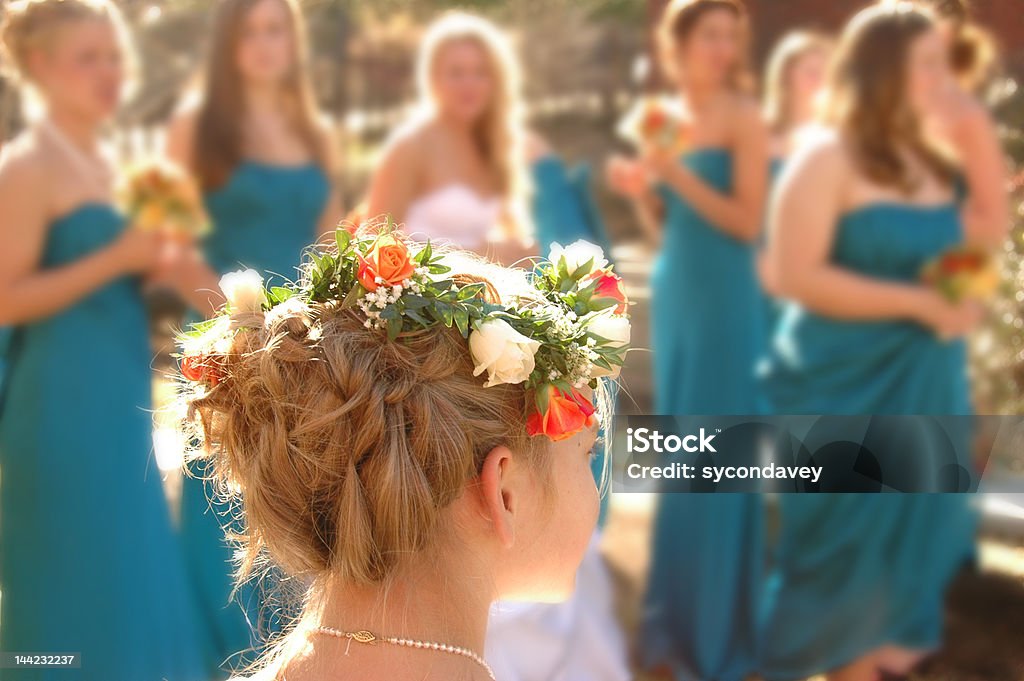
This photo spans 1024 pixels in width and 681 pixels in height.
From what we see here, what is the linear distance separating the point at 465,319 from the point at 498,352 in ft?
0.19

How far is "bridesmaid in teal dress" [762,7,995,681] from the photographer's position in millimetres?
2625

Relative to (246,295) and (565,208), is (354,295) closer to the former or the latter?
(246,295)

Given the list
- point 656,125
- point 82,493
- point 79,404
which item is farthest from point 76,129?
point 656,125

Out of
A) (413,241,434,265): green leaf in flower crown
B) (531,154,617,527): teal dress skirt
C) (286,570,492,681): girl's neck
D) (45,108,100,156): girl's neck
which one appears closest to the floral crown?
(413,241,434,265): green leaf in flower crown

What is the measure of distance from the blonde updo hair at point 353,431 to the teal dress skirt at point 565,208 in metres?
1.53

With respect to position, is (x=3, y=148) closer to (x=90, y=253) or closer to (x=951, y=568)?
(x=90, y=253)

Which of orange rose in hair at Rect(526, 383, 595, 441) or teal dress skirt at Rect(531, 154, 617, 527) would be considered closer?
orange rose in hair at Rect(526, 383, 595, 441)

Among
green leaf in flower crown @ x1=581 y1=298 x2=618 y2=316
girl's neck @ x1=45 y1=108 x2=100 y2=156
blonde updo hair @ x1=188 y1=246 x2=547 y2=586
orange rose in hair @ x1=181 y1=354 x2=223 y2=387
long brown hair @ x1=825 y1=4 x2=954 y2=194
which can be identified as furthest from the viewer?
girl's neck @ x1=45 y1=108 x2=100 y2=156

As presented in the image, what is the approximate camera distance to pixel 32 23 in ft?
8.64

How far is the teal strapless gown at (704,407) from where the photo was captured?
2.71 m

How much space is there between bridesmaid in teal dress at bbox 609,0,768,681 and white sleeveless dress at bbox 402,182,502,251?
1.07 feet

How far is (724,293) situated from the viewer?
2727 millimetres

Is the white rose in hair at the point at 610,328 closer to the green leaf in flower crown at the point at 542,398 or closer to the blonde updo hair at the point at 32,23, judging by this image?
the green leaf in flower crown at the point at 542,398

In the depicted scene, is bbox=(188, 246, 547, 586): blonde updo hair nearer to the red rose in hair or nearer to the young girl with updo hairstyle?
the young girl with updo hairstyle
